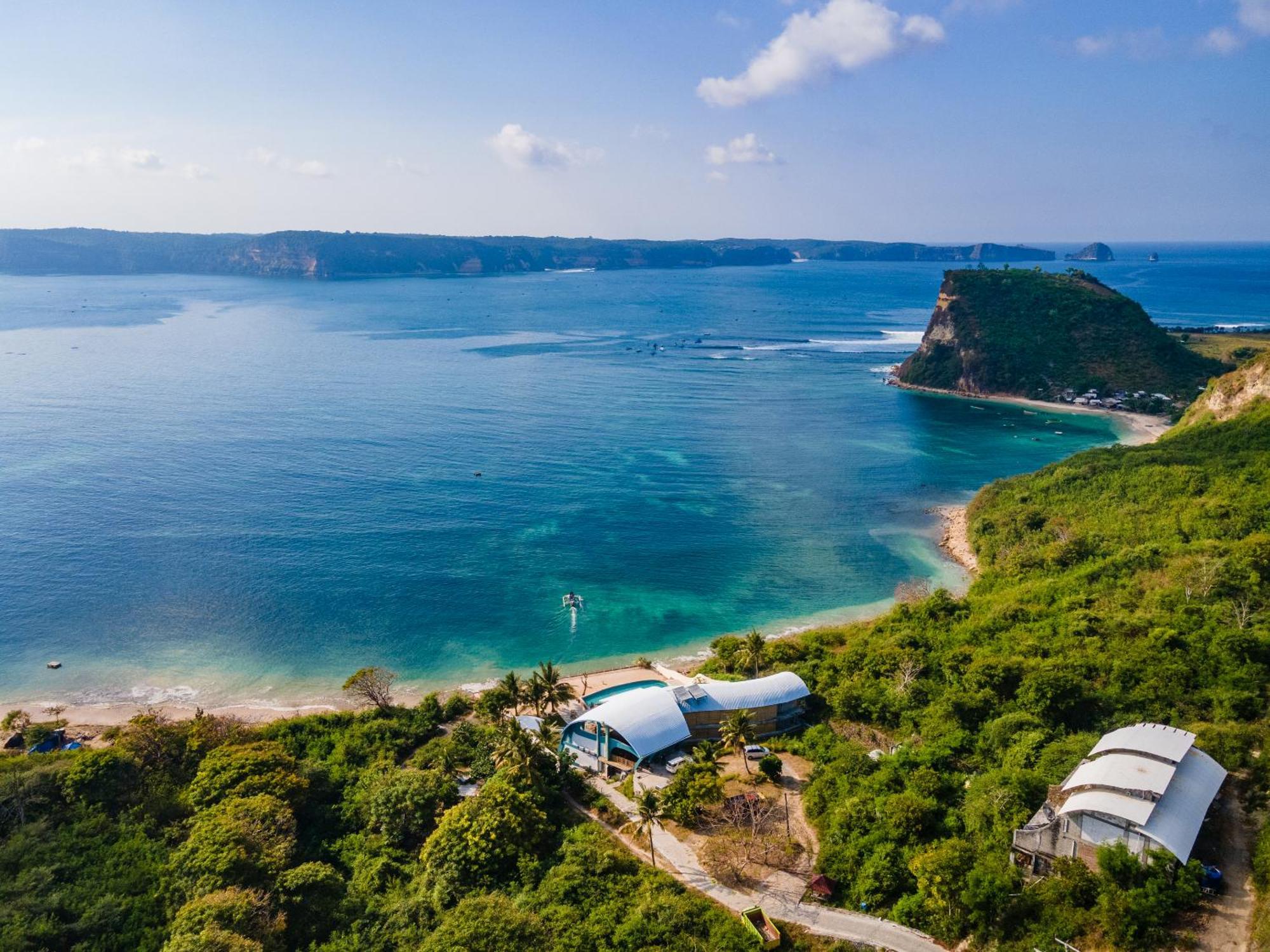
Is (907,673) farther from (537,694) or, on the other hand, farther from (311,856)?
(311,856)

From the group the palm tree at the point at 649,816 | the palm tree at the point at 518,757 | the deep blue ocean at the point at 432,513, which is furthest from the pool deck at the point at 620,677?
the palm tree at the point at 649,816

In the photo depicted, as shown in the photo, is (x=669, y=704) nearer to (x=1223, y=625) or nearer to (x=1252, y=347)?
(x=1223, y=625)

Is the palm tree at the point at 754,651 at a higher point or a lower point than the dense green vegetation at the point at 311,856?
higher

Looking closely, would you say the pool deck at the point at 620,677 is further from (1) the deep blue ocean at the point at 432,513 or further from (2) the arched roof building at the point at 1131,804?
(2) the arched roof building at the point at 1131,804

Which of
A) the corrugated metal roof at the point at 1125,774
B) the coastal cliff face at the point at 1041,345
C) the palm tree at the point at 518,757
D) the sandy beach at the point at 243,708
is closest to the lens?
the corrugated metal roof at the point at 1125,774

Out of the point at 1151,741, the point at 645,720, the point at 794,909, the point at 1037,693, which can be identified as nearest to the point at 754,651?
the point at 645,720

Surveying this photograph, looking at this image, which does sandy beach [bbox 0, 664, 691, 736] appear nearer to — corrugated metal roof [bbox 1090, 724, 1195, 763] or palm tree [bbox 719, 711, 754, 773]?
palm tree [bbox 719, 711, 754, 773]
